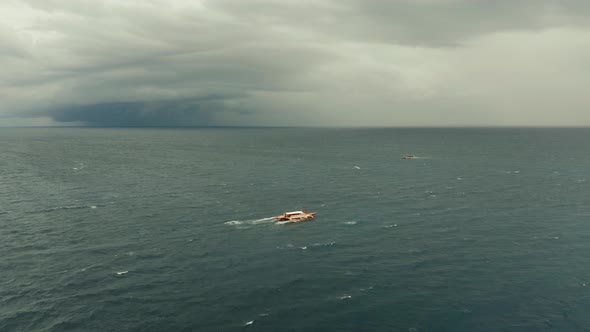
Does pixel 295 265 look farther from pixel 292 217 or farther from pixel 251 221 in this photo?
pixel 251 221

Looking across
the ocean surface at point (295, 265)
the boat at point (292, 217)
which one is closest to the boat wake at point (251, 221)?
the ocean surface at point (295, 265)

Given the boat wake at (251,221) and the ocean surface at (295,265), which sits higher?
the boat wake at (251,221)

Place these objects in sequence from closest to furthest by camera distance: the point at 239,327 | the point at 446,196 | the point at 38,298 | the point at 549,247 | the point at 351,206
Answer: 1. the point at 239,327
2. the point at 38,298
3. the point at 549,247
4. the point at 351,206
5. the point at 446,196

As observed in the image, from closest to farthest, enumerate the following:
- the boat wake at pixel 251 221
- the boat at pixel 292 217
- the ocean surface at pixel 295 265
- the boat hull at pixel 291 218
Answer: the ocean surface at pixel 295 265
the boat wake at pixel 251 221
the boat hull at pixel 291 218
the boat at pixel 292 217

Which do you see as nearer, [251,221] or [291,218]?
[291,218]

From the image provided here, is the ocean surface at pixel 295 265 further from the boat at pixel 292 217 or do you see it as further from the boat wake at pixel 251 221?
the boat at pixel 292 217

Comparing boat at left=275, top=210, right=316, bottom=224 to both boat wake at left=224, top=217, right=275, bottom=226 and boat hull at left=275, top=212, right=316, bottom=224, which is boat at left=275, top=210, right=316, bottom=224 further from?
boat wake at left=224, top=217, right=275, bottom=226

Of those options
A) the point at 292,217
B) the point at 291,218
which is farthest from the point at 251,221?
the point at 292,217

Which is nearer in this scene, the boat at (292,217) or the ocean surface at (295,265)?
the ocean surface at (295,265)

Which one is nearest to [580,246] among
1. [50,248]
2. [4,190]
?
[50,248]

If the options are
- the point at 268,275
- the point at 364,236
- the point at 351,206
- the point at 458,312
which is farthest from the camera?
the point at 351,206

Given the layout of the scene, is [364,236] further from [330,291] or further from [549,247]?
[549,247]
